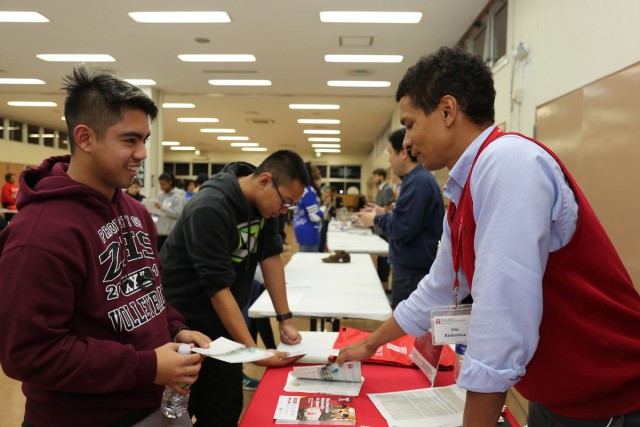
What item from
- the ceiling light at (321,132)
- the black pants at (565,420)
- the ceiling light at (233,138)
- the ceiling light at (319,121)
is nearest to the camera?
the black pants at (565,420)

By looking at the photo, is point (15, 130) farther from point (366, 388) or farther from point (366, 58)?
point (366, 388)

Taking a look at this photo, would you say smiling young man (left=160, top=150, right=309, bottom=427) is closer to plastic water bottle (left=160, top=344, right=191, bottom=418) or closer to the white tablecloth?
the white tablecloth

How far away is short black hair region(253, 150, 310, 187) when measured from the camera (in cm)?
188

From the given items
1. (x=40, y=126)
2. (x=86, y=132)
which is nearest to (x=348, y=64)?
(x=86, y=132)

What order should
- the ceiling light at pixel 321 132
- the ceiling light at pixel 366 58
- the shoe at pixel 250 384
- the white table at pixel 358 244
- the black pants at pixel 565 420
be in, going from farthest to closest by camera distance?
the ceiling light at pixel 321 132
the ceiling light at pixel 366 58
the white table at pixel 358 244
the shoe at pixel 250 384
the black pants at pixel 565 420

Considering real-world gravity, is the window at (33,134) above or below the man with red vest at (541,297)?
above

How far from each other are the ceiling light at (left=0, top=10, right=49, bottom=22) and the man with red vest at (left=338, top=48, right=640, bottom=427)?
5.96m

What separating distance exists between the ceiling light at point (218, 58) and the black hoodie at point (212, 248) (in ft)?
17.2

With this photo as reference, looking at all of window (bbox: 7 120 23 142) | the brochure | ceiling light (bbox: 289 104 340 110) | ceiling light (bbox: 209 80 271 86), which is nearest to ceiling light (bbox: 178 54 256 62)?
ceiling light (bbox: 209 80 271 86)

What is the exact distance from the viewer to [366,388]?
4.71 feet

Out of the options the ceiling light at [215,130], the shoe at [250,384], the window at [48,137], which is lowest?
the shoe at [250,384]

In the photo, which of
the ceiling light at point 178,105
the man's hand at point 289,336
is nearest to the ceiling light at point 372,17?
the man's hand at point 289,336

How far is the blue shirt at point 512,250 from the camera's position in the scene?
2.58 feet

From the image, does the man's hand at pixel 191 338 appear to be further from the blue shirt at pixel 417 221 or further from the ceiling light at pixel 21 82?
the ceiling light at pixel 21 82
